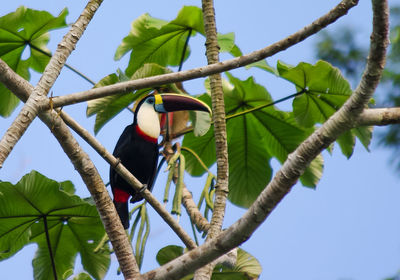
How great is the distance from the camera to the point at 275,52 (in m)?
2.21

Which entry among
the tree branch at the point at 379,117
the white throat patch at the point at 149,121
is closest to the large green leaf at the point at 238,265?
the white throat patch at the point at 149,121

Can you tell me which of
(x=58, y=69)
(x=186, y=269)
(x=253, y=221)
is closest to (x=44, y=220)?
(x=58, y=69)

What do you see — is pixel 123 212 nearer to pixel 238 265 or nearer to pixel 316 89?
pixel 238 265

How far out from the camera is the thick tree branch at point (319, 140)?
5.77 ft

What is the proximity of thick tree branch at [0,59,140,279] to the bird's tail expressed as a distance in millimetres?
933

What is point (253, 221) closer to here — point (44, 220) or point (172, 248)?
point (172, 248)

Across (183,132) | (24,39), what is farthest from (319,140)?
(24,39)

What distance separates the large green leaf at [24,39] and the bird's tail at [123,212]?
3.02ft

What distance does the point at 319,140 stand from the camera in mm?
1827

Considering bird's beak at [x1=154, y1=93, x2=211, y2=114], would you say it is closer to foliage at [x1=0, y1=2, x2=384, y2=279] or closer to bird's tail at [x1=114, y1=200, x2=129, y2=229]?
foliage at [x1=0, y1=2, x2=384, y2=279]

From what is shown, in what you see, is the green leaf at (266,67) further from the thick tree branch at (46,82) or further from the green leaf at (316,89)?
the thick tree branch at (46,82)

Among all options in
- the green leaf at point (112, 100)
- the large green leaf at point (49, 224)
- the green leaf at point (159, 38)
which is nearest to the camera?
the large green leaf at point (49, 224)

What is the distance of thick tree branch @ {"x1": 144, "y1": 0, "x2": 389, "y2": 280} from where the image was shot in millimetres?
1758

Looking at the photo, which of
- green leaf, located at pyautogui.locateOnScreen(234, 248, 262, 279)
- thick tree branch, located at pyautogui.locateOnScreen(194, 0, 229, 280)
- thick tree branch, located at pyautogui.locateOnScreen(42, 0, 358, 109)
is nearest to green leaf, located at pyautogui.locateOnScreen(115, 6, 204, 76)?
thick tree branch, located at pyautogui.locateOnScreen(194, 0, 229, 280)
